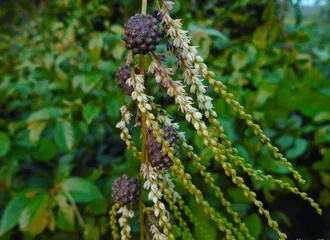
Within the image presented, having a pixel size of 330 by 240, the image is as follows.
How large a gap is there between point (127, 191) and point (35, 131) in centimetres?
74

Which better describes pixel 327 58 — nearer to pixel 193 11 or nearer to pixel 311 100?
pixel 311 100

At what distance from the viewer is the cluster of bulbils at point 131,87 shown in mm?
501

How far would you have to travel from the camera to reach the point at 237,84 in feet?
4.73

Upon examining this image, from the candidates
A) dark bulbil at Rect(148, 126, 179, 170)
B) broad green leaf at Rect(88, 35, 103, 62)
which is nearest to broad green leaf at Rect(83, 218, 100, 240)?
broad green leaf at Rect(88, 35, 103, 62)

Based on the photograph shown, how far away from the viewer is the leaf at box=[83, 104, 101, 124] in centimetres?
122

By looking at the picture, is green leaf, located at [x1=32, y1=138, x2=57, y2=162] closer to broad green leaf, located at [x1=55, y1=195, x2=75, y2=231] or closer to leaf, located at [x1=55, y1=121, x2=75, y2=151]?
leaf, located at [x1=55, y1=121, x2=75, y2=151]

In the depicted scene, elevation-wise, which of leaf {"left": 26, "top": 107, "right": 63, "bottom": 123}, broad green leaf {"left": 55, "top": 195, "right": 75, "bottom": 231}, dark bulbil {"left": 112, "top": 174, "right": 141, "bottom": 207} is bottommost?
dark bulbil {"left": 112, "top": 174, "right": 141, "bottom": 207}

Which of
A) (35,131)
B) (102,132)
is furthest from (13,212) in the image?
(102,132)

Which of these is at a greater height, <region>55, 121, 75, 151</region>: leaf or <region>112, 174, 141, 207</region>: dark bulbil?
<region>55, 121, 75, 151</region>: leaf

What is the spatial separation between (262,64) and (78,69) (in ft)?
2.50

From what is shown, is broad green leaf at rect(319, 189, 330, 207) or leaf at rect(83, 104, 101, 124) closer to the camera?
leaf at rect(83, 104, 101, 124)

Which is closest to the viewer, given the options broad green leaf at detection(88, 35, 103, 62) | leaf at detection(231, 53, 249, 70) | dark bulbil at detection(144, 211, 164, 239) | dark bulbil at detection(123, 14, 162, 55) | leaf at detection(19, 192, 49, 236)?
dark bulbil at detection(123, 14, 162, 55)

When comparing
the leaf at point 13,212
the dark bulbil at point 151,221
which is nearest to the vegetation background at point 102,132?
the leaf at point 13,212

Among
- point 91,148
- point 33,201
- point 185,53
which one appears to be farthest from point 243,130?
point 185,53
